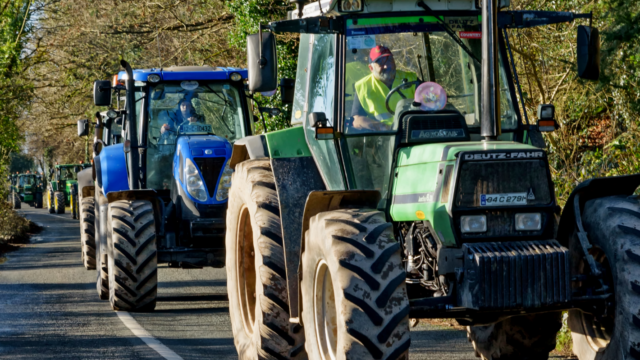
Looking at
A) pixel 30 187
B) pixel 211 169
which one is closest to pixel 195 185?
pixel 211 169

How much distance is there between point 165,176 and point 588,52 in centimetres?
690

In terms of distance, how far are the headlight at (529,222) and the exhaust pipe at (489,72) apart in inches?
20.4

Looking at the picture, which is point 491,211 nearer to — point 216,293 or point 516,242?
point 516,242

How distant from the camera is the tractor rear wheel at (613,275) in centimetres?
491

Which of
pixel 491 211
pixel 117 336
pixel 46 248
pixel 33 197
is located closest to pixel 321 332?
pixel 491 211

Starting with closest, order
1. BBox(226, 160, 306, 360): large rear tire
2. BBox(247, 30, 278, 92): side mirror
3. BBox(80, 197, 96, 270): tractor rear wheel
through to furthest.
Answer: BBox(247, 30, 278, 92): side mirror < BBox(226, 160, 306, 360): large rear tire < BBox(80, 197, 96, 270): tractor rear wheel

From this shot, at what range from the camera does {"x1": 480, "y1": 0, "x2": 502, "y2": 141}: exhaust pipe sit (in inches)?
211

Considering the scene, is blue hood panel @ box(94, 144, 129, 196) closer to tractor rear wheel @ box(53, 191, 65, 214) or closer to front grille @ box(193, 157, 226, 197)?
front grille @ box(193, 157, 226, 197)

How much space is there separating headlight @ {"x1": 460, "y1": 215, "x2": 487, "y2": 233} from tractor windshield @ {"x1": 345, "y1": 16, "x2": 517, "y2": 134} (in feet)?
2.93

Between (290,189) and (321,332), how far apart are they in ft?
4.01

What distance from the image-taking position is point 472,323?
542cm

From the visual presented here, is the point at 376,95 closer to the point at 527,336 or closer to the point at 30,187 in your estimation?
the point at 527,336

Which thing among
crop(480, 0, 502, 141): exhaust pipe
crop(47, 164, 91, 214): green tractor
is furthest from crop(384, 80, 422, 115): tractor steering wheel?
crop(47, 164, 91, 214): green tractor

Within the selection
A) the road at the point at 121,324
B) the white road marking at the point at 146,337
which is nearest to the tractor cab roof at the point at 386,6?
the road at the point at 121,324
